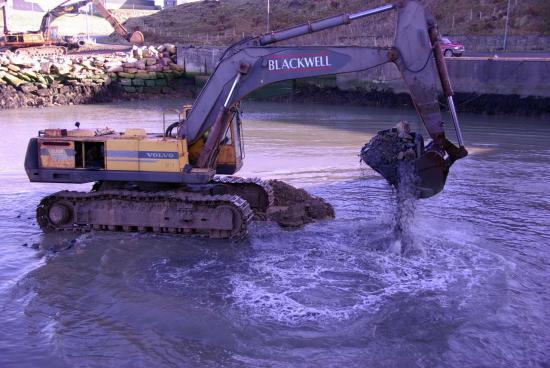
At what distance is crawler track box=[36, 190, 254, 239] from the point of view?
9.98 meters

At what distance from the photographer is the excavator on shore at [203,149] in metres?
9.44

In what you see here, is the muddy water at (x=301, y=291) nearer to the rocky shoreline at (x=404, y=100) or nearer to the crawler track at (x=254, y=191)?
the crawler track at (x=254, y=191)

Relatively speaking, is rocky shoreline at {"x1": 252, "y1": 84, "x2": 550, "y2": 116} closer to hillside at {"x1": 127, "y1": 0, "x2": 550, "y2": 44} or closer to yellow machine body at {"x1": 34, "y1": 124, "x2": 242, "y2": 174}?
hillside at {"x1": 127, "y1": 0, "x2": 550, "y2": 44}

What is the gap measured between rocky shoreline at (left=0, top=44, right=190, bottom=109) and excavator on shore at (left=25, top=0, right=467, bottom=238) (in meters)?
21.2

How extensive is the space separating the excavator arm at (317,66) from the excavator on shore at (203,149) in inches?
0.6

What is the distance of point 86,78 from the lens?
33594 millimetres

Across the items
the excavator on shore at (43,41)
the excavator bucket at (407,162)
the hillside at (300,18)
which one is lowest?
the excavator bucket at (407,162)

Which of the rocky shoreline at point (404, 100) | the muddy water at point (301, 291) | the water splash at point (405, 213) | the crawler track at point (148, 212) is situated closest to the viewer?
the muddy water at point (301, 291)

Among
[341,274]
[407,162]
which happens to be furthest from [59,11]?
[341,274]

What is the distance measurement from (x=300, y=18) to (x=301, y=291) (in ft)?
172

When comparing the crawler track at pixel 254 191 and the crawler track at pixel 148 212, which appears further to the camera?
the crawler track at pixel 254 191

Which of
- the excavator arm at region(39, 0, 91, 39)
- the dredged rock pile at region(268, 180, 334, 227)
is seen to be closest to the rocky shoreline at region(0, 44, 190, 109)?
the excavator arm at region(39, 0, 91, 39)

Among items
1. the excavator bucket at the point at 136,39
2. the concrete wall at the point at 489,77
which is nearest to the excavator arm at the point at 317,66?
the concrete wall at the point at 489,77

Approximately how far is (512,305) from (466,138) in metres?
13.9
